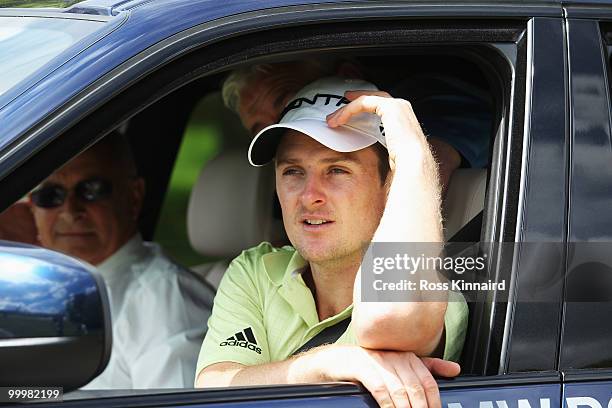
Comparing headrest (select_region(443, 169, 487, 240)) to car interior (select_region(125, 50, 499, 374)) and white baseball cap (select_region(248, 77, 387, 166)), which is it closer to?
white baseball cap (select_region(248, 77, 387, 166))

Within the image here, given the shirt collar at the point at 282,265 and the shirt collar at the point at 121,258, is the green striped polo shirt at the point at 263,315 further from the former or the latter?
the shirt collar at the point at 121,258

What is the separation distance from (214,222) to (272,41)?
5.01 ft

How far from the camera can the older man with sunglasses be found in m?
3.11

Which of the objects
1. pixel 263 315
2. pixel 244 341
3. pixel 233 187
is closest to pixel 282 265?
pixel 263 315

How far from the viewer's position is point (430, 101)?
2.86 meters

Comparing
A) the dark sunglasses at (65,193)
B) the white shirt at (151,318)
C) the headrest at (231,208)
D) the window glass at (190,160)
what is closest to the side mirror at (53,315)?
the white shirt at (151,318)

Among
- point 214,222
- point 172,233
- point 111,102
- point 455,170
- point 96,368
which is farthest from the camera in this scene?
point 172,233

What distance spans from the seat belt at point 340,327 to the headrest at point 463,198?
0.6 inches

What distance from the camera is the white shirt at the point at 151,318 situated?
3.07m

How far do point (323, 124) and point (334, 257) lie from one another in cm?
28

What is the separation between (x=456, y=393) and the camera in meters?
1.94

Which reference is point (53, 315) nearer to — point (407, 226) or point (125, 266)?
point (407, 226)

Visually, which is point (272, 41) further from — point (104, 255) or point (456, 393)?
point (104, 255)

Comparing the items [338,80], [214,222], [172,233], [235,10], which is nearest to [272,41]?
[235,10]
